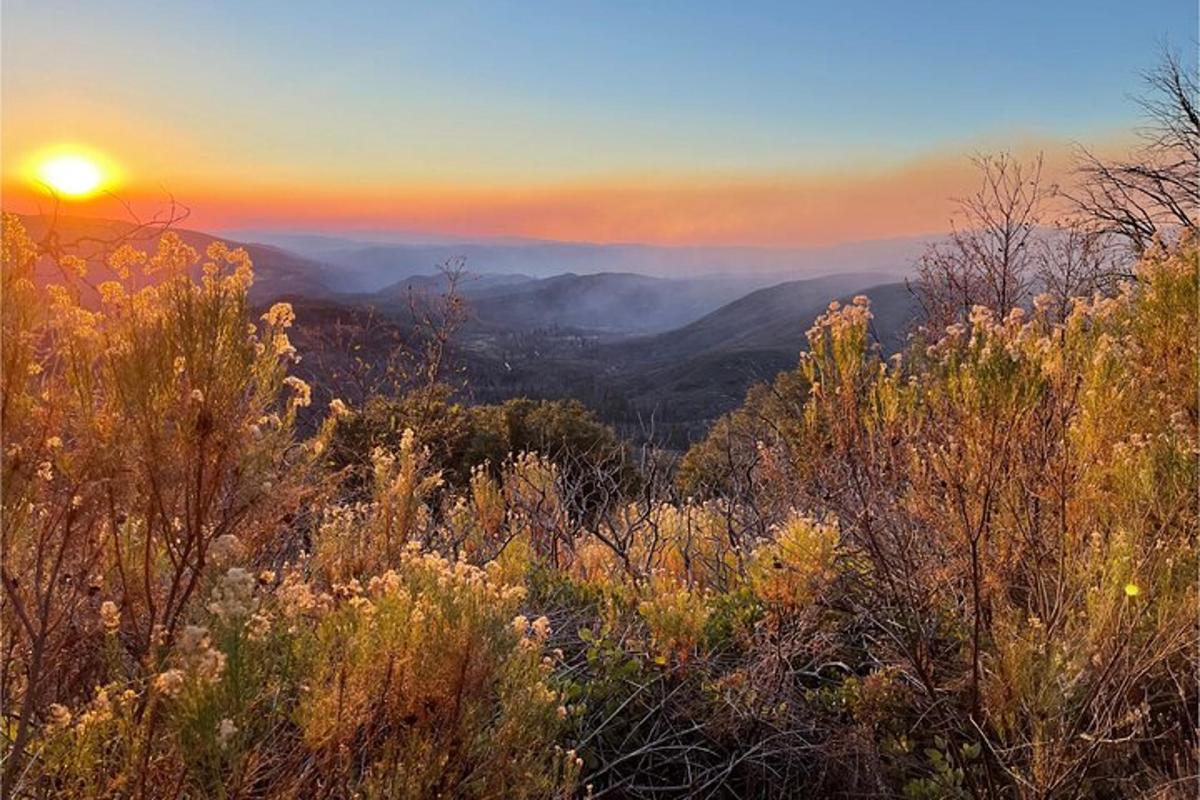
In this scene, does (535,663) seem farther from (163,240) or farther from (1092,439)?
(1092,439)

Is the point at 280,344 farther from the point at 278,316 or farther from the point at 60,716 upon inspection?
the point at 60,716

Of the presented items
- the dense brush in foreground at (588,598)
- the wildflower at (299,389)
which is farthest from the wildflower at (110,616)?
the wildflower at (299,389)

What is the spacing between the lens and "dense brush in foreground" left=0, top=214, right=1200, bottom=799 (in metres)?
1.62

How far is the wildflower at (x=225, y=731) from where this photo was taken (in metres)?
1.25

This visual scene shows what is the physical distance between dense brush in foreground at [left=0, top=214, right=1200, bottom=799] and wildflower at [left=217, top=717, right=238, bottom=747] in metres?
0.01

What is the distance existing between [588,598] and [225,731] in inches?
118

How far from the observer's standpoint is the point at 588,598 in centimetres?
414

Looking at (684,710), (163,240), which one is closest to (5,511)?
(163,240)

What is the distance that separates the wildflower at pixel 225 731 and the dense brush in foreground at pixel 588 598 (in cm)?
1

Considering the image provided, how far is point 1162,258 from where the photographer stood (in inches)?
128

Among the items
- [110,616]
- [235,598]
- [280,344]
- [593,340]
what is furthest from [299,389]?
[593,340]

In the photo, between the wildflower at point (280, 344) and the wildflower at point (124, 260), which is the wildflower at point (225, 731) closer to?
the wildflower at point (280, 344)

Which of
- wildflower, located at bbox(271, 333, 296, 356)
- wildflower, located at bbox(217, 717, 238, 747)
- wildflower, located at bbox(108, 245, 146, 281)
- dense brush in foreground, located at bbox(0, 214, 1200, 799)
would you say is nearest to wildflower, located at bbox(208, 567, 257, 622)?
dense brush in foreground, located at bbox(0, 214, 1200, 799)

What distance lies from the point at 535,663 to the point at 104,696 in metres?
0.92
